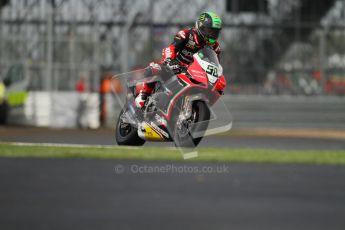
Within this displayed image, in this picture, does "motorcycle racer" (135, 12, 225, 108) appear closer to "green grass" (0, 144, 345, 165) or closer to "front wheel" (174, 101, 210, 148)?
"front wheel" (174, 101, 210, 148)

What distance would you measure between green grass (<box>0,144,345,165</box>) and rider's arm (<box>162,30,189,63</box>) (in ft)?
69.9

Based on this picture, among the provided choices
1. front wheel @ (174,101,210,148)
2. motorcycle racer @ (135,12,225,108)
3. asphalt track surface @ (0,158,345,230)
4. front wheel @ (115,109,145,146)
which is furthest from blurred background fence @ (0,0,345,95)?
front wheel @ (174,101,210,148)

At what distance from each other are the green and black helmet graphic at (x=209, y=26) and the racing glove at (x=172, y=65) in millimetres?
291

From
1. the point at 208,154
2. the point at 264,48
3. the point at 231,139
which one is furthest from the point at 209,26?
the point at 264,48

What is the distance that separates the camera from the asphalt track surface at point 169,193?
2936 centimetres

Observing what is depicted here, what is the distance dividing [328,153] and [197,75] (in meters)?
28.3

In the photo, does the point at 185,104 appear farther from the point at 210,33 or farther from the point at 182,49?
the point at 210,33

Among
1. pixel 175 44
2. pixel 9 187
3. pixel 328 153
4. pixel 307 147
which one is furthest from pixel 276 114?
pixel 175 44

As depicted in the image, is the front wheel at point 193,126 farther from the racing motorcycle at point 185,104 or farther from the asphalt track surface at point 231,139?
the asphalt track surface at point 231,139

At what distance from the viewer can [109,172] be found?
40.3 metres

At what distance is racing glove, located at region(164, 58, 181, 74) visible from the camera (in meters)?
6.51

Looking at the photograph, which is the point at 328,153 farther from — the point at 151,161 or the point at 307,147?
the point at 151,161

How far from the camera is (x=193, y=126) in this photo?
6348mm

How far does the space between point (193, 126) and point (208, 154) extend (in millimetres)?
23944
